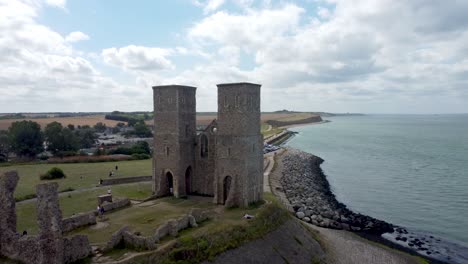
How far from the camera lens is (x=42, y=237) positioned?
15.7 metres

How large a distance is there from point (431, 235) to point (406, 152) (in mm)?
54621

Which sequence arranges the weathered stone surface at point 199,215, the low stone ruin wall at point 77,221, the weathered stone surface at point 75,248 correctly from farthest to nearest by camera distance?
the weathered stone surface at point 199,215 < the low stone ruin wall at point 77,221 < the weathered stone surface at point 75,248

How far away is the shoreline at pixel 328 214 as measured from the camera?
3017cm

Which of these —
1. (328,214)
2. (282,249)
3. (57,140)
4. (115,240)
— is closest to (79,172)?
(57,140)

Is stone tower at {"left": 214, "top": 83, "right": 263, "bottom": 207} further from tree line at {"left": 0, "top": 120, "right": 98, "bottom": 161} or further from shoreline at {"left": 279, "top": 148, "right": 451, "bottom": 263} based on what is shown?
tree line at {"left": 0, "top": 120, "right": 98, "bottom": 161}

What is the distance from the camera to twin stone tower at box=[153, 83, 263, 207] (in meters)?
26.2

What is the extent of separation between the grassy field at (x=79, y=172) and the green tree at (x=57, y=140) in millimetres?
12520

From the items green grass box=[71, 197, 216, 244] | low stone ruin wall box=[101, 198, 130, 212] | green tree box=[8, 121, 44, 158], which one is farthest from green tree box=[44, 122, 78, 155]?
green grass box=[71, 197, 216, 244]

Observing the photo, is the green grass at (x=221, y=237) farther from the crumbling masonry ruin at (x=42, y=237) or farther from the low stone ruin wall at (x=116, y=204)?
the low stone ruin wall at (x=116, y=204)

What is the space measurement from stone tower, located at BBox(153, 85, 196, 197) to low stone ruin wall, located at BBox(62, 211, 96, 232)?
7547 mm

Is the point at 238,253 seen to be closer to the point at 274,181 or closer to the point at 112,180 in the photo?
the point at 112,180

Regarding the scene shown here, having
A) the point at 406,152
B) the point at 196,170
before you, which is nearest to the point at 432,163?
the point at 406,152

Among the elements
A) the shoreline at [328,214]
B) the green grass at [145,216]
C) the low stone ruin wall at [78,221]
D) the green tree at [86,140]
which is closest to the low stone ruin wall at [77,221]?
the low stone ruin wall at [78,221]

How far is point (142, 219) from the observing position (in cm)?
2277
